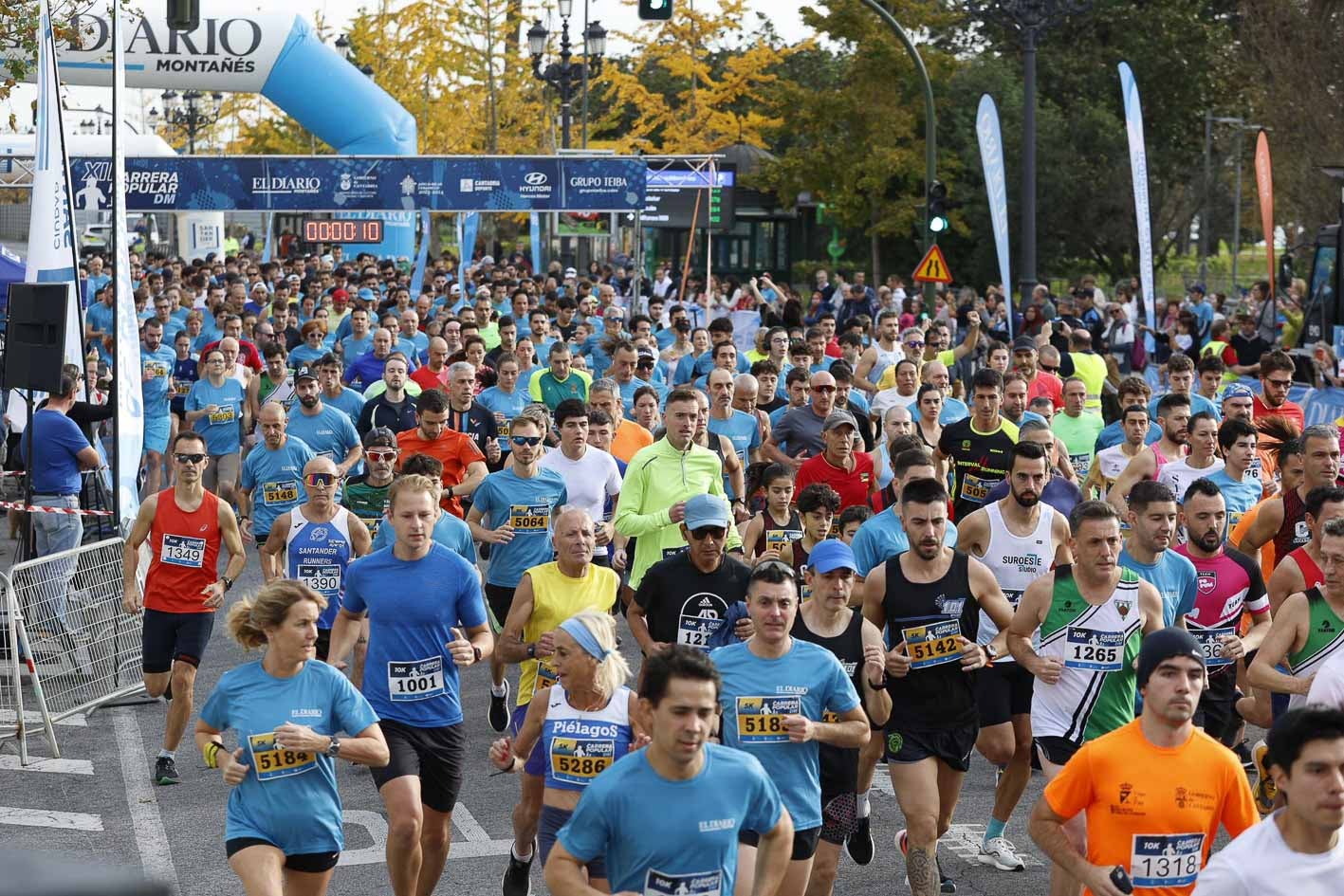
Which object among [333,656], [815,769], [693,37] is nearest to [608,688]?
[815,769]

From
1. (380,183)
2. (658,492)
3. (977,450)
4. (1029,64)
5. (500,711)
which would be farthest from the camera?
(380,183)

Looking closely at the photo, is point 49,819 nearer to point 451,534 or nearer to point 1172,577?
point 451,534

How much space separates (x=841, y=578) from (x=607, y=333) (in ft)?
46.8

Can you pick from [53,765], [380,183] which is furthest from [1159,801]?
[380,183]

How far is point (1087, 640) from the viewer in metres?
7.03

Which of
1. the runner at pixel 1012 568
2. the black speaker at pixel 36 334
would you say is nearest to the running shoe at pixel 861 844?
the runner at pixel 1012 568

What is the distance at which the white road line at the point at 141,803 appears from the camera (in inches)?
320

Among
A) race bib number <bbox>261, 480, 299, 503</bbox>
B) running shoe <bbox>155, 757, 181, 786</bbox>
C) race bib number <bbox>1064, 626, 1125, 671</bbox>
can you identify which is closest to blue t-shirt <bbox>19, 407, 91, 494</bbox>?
race bib number <bbox>261, 480, 299, 503</bbox>

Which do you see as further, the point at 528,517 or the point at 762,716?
the point at 528,517

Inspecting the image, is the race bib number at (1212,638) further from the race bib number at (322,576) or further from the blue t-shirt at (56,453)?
the blue t-shirt at (56,453)

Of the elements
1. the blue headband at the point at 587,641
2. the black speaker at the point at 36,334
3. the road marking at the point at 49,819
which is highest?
the black speaker at the point at 36,334

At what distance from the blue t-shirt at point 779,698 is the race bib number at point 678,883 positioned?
1.40m

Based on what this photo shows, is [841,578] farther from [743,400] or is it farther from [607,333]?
[607,333]

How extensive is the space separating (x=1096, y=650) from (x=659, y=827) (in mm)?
2890
